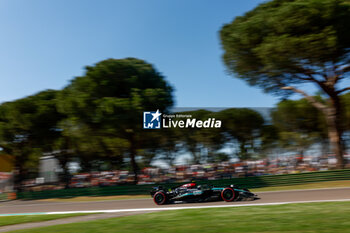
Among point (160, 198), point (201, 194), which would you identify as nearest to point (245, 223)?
point (201, 194)

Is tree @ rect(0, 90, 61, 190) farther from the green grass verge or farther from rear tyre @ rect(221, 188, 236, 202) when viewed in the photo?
rear tyre @ rect(221, 188, 236, 202)

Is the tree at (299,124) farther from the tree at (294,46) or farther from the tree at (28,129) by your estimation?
the tree at (28,129)

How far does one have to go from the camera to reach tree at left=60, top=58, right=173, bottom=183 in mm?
16906

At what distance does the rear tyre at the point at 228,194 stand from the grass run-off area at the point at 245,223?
7.21ft

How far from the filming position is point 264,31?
1489cm

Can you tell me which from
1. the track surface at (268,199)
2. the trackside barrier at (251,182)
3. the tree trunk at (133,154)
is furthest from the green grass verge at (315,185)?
the tree trunk at (133,154)

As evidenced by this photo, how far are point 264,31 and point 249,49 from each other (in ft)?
4.87

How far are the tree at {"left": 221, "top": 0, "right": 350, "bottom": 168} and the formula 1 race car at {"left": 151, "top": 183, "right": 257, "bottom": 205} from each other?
770 centimetres

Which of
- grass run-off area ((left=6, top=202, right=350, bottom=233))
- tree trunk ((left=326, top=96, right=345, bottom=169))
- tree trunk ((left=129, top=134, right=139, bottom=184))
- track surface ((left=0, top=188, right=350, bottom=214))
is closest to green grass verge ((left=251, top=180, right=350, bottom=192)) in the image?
tree trunk ((left=326, top=96, right=345, bottom=169))

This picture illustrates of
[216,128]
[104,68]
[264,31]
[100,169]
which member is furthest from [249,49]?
[100,169]

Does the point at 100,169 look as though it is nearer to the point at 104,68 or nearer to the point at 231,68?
the point at 104,68

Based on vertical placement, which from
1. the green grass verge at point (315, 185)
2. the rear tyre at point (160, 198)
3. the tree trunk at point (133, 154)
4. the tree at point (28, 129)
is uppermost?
the tree at point (28, 129)

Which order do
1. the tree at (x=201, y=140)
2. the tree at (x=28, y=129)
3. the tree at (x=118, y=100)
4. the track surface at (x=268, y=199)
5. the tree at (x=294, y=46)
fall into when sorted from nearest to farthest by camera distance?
the track surface at (x=268, y=199) < the tree at (x=294, y=46) < the tree at (x=118, y=100) < the tree at (x=201, y=140) < the tree at (x=28, y=129)

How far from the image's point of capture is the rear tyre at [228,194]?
395 inches
